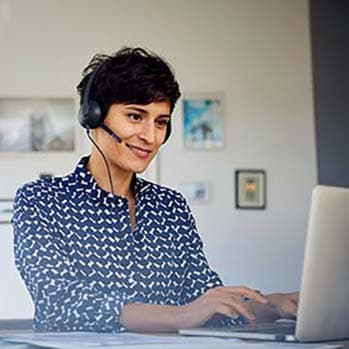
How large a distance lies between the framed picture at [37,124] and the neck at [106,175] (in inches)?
137

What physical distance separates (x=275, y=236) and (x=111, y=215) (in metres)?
3.71

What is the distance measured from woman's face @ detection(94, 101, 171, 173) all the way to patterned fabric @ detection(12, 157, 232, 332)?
0.08m

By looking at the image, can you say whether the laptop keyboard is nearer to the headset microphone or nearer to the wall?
the headset microphone

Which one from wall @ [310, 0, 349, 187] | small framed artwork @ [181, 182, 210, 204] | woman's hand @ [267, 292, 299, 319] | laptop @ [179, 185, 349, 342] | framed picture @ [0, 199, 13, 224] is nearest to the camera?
laptop @ [179, 185, 349, 342]

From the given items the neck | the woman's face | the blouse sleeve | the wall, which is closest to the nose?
the woman's face

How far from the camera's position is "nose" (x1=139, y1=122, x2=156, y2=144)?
1.83 metres

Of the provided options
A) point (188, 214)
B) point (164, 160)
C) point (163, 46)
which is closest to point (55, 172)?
point (164, 160)

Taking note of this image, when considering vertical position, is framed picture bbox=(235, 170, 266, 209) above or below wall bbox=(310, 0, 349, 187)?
below

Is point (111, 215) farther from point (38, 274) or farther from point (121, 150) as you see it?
point (38, 274)

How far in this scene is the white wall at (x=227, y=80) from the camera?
5.37 meters

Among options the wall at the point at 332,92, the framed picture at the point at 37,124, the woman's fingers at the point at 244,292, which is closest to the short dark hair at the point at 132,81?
the woman's fingers at the point at 244,292

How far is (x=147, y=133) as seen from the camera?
1.83 meters

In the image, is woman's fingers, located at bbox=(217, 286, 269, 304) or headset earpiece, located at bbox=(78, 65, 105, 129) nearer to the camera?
woman's fingers, located at bbox=(217, 286, 269, 304)

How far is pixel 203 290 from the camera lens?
1.88m
